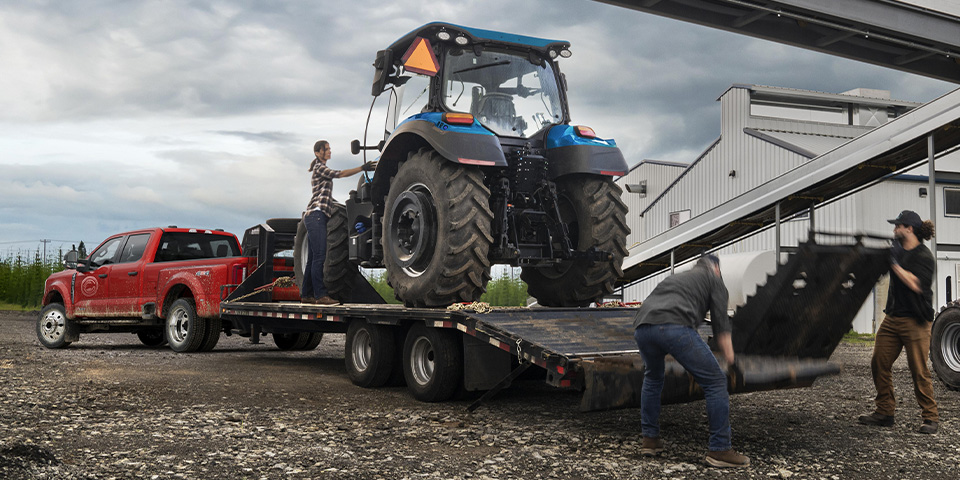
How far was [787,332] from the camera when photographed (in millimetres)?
6008

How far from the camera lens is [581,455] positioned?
539cm

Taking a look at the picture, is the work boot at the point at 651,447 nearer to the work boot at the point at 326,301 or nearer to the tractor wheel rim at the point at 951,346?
the work boot at the point at 326,301

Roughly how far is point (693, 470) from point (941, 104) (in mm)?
10567

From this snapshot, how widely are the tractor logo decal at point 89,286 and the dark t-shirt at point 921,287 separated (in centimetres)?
1180

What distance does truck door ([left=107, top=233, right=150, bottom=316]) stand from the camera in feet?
42.1

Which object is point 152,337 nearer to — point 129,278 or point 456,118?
point 129,278

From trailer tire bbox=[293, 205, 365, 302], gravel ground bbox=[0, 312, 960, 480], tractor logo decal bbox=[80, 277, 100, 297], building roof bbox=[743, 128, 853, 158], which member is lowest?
gravel ground bbox=[0, 312, 960, 480]

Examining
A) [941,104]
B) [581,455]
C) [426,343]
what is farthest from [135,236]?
[941,104]

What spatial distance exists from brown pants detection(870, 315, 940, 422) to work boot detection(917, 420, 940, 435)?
1.4 inches

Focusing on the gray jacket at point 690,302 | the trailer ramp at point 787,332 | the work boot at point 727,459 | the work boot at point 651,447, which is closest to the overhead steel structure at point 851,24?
the trailer ramp at point 787,332

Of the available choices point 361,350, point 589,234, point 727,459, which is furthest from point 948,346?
point 361,350

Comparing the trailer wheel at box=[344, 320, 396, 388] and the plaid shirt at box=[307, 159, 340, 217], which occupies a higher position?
the plaid shirt at box=[307, 159, 340, 217]

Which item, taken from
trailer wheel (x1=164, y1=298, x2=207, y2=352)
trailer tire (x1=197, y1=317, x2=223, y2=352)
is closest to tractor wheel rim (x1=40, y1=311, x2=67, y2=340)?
trailer wheel (x1=164, y1=298, x2=207, y2=352)

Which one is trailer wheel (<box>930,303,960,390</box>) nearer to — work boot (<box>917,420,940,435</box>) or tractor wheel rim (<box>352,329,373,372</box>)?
work boot (<box>917,420,940,435</box>)
